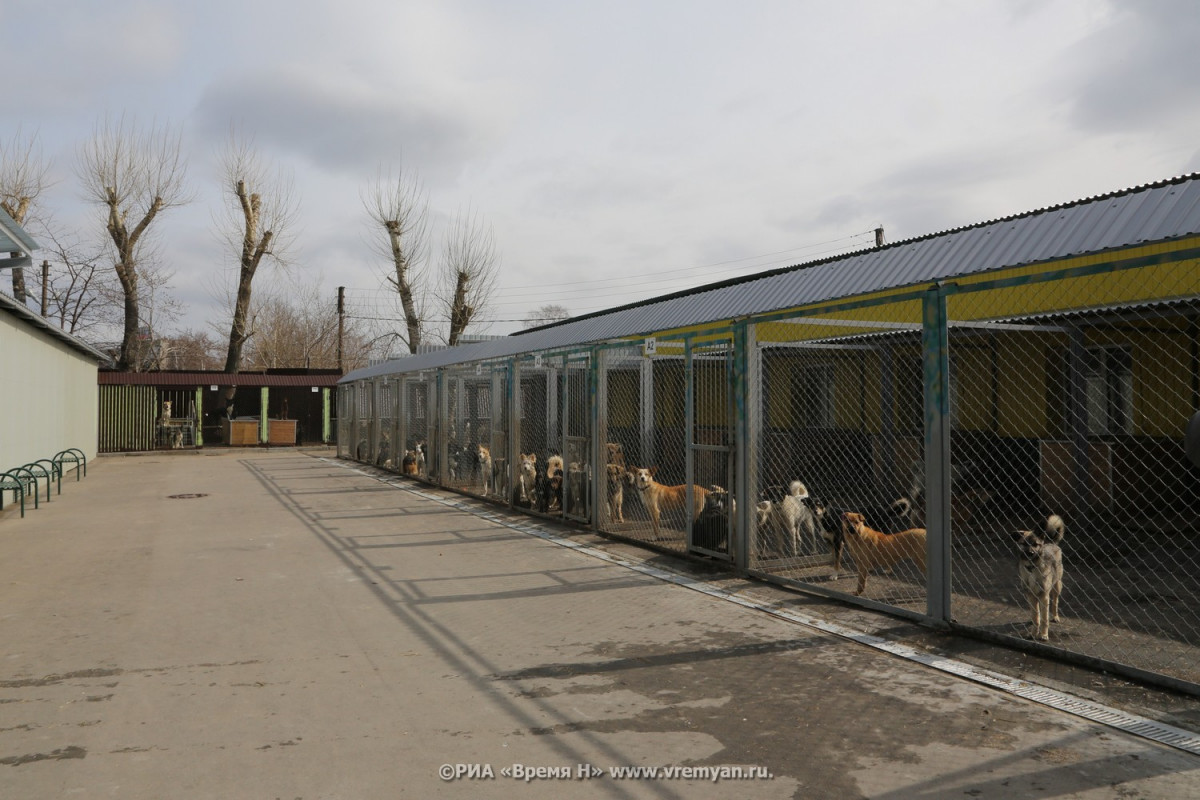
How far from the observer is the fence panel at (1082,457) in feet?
22.0

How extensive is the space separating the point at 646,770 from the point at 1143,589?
18.9 feet

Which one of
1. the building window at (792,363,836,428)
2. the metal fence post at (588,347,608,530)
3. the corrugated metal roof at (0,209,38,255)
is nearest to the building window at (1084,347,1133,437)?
the building window at (792,363,836,428)

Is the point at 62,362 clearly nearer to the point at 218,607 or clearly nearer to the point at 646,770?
the point at 218,607

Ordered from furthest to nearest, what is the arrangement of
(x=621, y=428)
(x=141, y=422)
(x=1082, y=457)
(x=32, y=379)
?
(x=141, y=422)
(x=621, y=428)
(x=32, y=379)
(x=1082, y=457)

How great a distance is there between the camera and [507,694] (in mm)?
4527

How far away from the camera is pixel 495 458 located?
13609mm

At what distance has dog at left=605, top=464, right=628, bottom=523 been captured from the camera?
10.7 meters

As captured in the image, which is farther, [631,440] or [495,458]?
[631,440]

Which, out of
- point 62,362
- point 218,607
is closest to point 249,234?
point 62,362

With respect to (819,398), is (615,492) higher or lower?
lower

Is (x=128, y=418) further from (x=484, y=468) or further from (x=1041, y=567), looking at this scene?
(x=1041, y=567)

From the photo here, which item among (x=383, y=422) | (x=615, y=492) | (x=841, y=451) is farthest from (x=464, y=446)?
(x=841, y=451)

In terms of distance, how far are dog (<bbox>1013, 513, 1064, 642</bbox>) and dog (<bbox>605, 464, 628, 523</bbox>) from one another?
5804 millimetres

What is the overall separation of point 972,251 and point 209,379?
27579 mm
